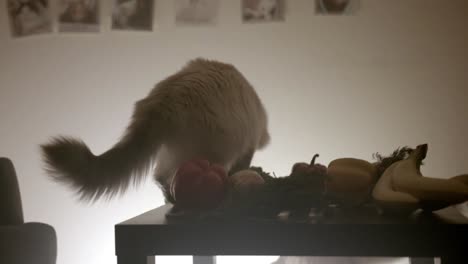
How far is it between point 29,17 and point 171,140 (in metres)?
1.30

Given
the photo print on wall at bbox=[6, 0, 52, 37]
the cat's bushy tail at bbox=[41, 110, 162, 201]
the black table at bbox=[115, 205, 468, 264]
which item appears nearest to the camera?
the black table at bbox=[115, 205, 468, 264]

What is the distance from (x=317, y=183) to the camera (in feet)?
2.47

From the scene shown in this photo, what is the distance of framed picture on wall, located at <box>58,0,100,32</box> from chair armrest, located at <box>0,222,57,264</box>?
88 centimetres

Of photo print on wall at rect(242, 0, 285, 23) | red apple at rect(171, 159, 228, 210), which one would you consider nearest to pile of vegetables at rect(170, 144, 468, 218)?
red apple at rect(171, 159, 228, 210)

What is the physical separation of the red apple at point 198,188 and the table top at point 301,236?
4 centimetres

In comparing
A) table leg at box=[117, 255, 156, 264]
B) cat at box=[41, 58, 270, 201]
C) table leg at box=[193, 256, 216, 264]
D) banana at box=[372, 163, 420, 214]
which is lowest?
table leg at box=[193, 256, 216, 264]

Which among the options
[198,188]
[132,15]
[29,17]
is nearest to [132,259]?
[198,188]

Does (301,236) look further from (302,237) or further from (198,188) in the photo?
(198,188)

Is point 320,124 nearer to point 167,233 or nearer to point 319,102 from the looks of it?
point 319,102

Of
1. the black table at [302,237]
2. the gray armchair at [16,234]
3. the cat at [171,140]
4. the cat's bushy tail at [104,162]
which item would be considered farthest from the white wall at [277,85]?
the black table at [302,237]

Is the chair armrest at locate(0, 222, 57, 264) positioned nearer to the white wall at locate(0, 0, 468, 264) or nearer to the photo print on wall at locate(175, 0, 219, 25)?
the white wall at locate(0, 0, 468, 264)

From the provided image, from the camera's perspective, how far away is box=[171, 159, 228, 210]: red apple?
723 millimetres

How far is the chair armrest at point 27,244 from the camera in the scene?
3.88ft

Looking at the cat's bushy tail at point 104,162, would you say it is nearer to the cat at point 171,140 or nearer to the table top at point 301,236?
the cat at point 171,140
